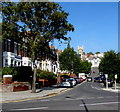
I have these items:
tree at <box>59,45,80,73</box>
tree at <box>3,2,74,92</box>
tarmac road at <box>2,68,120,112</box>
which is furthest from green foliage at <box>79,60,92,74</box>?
tarmac road at <box>2,68,120,112</box>

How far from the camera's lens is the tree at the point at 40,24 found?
2391cm

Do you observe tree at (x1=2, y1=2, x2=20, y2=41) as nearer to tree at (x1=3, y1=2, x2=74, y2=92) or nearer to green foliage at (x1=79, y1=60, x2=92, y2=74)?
tree at (x1=3, y1=2, x2=74, y2=92)

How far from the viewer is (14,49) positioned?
146 feet

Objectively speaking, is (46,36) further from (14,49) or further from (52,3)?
(14,49)

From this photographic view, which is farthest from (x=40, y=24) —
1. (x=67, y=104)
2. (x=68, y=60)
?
(x=68, y=60)

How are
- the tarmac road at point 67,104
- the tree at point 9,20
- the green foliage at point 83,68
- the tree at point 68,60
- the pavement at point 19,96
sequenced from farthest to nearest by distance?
the green foliage at point 83,68 < the tree at point 68,60 < the tree at point 9,20 < the pavement at point 19,96 < the tarmac road at point 67,104

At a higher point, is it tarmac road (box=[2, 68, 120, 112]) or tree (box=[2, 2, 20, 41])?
tree (box=[2, 2, 20, 41])

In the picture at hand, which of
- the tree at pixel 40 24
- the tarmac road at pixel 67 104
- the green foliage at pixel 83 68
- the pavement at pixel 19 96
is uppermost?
the tree at pixel 40 24

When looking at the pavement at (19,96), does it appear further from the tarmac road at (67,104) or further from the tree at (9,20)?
the tree at (9,20)

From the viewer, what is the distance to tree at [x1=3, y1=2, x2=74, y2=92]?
2391 cm

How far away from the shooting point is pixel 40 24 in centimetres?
2444

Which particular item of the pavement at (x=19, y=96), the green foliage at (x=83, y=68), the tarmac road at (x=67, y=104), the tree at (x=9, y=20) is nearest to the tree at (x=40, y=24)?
the tree at (x=9, y=20)

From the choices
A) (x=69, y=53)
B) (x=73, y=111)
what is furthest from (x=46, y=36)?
(x=69, y=53)

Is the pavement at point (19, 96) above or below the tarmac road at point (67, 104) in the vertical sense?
below
